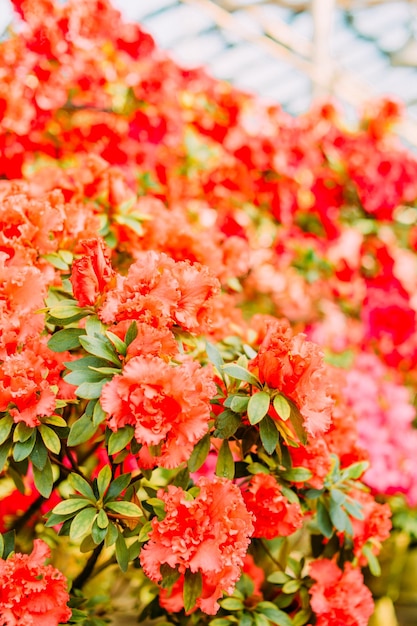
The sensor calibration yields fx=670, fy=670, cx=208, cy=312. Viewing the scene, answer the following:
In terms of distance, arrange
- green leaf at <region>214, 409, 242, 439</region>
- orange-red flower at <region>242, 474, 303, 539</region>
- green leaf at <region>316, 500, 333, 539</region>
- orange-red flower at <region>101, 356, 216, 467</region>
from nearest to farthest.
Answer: orange-red flower at <region>101, 356, 216, 467</region>
green leaf at <region>214, 409, 242, 439</region>
orange-red flower at <region>242, 474, 303, 539</region>
green leaf at <region>316, 500, 333, 539</region>

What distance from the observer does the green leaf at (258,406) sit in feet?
3.02

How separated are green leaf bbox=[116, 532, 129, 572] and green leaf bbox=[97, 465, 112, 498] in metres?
0.07

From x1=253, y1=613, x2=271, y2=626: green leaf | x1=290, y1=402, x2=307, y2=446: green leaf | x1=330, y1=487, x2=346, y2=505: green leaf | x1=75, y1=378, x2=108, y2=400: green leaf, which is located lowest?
x1=253, y1=613, x2=271, y2=626: green leaf

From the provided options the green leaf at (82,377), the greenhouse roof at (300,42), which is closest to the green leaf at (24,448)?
the green leaf at (82,377)

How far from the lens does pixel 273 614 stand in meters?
1.17

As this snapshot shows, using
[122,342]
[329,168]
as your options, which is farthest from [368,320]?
[122,342]

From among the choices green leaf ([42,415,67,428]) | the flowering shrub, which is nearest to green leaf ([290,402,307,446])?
the flowering shrub

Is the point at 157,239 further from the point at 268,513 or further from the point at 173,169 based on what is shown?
the point at 173,169

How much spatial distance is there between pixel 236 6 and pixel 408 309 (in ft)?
14.6

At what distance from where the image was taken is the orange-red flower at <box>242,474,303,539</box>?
108cm

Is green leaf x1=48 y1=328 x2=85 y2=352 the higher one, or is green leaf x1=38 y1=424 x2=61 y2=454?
green leaf x1=48 y1=328 x2=85 y2=352

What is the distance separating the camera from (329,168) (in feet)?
9.82

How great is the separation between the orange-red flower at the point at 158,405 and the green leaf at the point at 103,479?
129 millimetres

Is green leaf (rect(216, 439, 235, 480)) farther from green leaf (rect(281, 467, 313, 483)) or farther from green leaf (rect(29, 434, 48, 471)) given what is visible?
green leaf (rect(29, 434, 48, 471))
